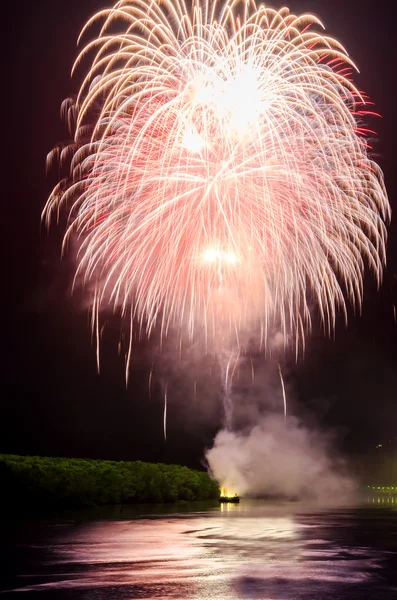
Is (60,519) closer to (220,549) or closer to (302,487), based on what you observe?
(220,549)

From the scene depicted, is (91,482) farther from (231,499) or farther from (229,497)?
(229,497)

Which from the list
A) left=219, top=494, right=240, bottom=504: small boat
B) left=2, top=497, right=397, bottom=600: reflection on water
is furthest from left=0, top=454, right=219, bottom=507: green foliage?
left=2, top=497, right=397, bottom=600: reflection on water

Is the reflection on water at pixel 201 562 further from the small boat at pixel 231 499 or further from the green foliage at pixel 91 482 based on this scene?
the small boat at pixel 231 499

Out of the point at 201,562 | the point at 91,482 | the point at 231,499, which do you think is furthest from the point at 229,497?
the point at 201,562

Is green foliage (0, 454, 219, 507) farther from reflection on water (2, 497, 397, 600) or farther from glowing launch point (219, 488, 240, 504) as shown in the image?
reflection on water (2, 497, 397, 600)

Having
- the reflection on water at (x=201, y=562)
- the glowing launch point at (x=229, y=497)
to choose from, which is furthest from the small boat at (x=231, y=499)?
the reflection on water at (x=201, y=562)

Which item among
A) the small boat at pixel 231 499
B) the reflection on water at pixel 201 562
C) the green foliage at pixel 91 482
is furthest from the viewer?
the small boat at pixel 231 499
